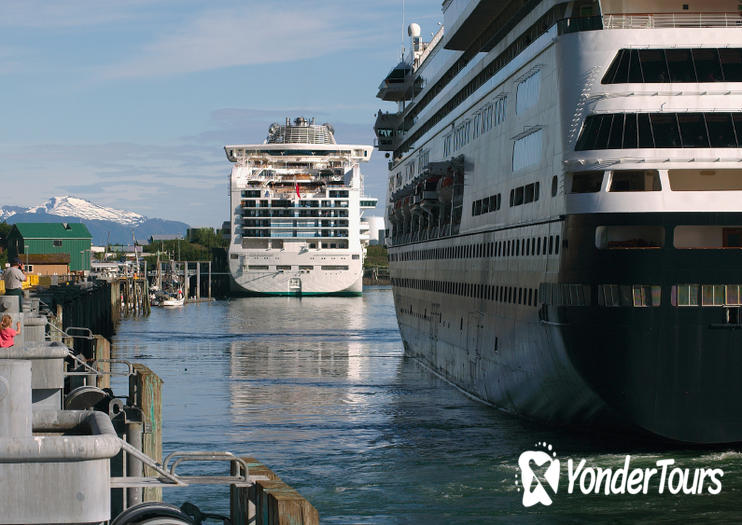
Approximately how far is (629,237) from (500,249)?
27.8 feet

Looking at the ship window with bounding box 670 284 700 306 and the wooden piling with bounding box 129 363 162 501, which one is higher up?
the ship window with bounding box 670 284 700 306

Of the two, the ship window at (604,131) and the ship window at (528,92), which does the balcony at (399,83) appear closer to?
the ship window at (528,92)

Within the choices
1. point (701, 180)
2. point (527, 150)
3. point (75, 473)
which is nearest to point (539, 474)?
point (701, 180)

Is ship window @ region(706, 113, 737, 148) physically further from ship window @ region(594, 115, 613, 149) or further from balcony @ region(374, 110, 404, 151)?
balcony @ region(374, 110, 404, 151)

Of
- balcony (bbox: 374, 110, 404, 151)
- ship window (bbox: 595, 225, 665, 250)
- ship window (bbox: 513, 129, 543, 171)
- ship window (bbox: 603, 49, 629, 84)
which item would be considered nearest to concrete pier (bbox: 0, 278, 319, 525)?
ship window (bbox: 595, 225, 665, 250)

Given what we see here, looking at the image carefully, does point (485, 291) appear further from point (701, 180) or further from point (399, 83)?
point (399, 83)

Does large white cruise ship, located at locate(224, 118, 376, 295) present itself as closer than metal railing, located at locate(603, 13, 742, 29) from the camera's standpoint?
No

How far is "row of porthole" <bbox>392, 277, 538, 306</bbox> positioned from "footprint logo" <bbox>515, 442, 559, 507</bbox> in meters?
3.42

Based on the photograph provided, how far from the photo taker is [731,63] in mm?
23594

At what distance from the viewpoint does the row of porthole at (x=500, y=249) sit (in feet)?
82.9

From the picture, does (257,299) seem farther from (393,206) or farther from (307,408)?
(307,408)

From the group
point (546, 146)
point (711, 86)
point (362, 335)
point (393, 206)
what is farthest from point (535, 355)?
point (362, 335)

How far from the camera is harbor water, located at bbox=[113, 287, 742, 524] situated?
21.3 m

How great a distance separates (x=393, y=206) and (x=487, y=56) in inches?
896
